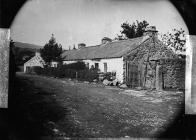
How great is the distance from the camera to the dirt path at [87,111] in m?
3.51

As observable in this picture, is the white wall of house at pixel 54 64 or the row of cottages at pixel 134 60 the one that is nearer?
the white wall of house at pixel 54 64

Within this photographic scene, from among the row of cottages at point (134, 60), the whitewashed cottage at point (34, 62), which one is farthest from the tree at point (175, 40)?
the whitewashed cottage at point (34, 62)

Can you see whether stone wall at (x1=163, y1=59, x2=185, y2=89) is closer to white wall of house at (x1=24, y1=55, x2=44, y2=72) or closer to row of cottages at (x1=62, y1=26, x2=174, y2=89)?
row of cottages at (x1=62, y1=26, x2=174, y2=89)

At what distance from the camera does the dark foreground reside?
3.40m

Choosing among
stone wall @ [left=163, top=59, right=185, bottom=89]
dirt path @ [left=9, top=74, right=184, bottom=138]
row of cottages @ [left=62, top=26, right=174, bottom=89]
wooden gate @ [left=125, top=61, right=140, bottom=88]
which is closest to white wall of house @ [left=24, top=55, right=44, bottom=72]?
dirt path @ [left=9, top=74, right=184, bottom=138]

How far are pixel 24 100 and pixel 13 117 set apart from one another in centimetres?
39

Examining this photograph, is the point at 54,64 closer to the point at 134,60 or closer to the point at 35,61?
the point at 35,61

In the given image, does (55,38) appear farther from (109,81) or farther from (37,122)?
(109,81)

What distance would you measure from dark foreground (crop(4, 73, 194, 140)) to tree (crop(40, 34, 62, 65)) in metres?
0.37

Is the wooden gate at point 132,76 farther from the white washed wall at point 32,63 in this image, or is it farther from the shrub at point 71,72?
the white washed wall at point 32,63

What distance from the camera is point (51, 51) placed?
389 cm

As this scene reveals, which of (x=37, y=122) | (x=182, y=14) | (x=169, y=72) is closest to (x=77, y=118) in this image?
(x=37, y=122)

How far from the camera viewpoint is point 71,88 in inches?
183

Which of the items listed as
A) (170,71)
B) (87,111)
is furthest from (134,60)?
(87,111)
